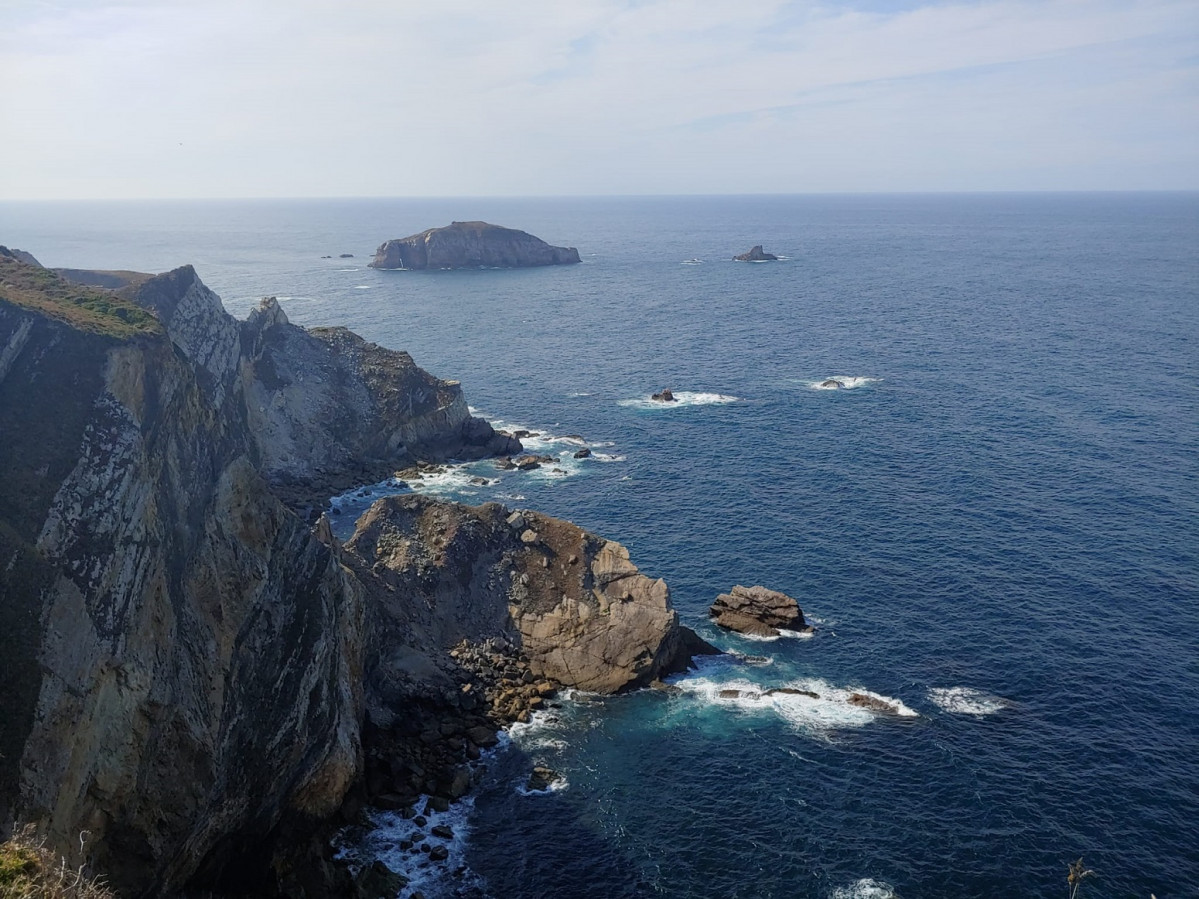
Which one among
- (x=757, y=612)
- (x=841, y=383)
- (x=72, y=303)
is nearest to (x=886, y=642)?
(x=757, y=612)

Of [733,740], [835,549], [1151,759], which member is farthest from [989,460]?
[733,740]

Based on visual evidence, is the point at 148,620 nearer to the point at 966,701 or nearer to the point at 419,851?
the point at 419,851

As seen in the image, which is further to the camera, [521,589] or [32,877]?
[521,589]

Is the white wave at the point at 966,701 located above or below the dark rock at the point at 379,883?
above

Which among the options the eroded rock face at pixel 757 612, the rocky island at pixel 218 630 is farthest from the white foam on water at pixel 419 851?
the eroded rock face at pixel 757 612

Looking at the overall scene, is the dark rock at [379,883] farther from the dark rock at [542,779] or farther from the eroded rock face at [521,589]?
the eroded rock face at [521,589]

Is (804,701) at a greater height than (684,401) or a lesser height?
lesser

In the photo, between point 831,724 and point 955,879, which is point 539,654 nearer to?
point 831,724
